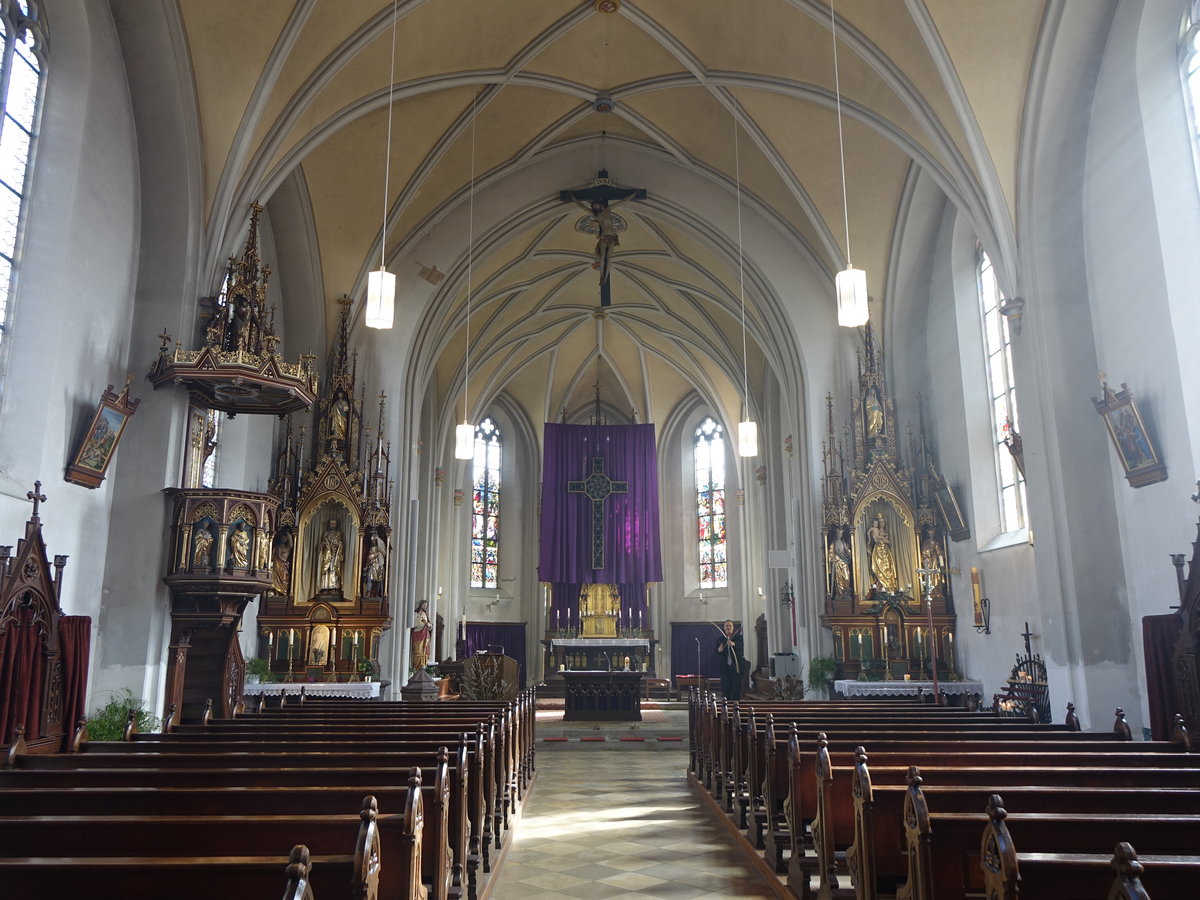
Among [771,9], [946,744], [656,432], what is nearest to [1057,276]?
[771,9]

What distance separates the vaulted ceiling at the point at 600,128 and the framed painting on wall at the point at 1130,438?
2.59 m

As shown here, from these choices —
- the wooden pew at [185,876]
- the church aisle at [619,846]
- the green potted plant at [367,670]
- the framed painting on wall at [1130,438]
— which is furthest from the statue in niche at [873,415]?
the wooden pew at [185,876]

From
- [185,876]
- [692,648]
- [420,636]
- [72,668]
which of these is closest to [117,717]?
[72,668]

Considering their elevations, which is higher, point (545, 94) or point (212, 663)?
point (545, 94)

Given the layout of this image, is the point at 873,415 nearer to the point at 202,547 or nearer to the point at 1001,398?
the point at 1001,398

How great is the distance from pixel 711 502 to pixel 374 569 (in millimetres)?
15720

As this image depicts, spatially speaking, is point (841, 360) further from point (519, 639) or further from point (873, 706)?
point (519, 639)

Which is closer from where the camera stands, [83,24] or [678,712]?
[83,24]

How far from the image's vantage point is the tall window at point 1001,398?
47.8ft

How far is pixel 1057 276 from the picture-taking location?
11.6 meters

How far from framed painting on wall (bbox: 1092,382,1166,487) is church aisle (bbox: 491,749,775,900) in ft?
20.2

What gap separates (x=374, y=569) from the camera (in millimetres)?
16531

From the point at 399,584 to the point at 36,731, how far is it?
10144mm

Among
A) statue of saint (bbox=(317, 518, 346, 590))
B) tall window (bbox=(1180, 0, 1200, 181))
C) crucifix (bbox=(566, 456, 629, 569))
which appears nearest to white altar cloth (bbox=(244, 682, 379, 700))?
statue of saint (bbox=(317, 518, 346, 590))
